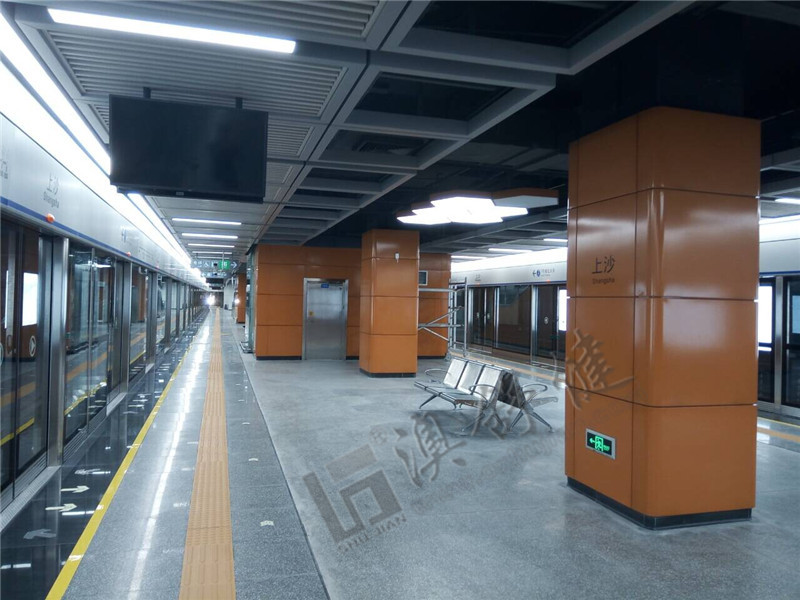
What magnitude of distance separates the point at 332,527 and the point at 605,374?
Result: 240 centimetres

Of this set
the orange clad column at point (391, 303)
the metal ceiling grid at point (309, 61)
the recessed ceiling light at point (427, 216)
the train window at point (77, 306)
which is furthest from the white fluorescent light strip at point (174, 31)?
the orange clad column at point (391, 303)

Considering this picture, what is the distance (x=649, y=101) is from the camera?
4027mm

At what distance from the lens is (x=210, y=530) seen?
3719mm

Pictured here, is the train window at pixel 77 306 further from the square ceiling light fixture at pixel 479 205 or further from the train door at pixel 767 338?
the train door at pixel 767 338

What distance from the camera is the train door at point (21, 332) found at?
439cm

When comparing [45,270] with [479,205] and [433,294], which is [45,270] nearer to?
[479,205]

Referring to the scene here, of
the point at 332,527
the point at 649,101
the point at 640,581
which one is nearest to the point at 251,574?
the point at 332,527

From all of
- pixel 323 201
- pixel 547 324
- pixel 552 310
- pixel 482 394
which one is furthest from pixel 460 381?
pixel 547 324

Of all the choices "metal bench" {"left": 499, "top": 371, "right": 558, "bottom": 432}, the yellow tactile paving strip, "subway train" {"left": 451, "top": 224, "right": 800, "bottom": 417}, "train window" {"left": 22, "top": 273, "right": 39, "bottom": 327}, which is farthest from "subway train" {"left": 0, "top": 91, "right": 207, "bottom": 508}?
"subway train" {"left": 451, "top": 224, "right": 800, "bottom": 417}

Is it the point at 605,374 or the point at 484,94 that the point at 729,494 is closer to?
the point at 605,374

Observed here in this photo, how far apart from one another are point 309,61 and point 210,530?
3.11 m

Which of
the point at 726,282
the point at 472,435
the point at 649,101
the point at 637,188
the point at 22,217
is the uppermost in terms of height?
the point at 649,101

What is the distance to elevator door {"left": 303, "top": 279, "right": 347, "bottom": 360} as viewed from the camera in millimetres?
14758

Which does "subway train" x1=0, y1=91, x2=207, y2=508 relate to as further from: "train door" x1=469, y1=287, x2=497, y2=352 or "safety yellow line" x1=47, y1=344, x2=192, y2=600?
"train door" x1=469, y1=287, x2=497, y2=352
